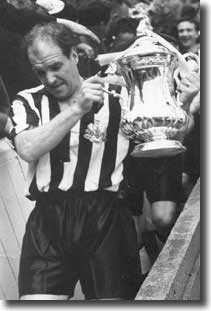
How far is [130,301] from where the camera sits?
196 centimetres

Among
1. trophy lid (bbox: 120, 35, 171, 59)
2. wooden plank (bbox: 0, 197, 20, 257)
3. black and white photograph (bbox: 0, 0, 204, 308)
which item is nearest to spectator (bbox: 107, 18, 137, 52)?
black and white photograph (bbox: 0, 0, 204, 308)

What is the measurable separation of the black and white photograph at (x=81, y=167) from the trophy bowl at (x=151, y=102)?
0.9 inches

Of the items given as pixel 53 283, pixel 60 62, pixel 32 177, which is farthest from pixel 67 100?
pixel 53 283

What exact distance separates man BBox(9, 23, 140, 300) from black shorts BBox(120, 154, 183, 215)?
1.8 inches

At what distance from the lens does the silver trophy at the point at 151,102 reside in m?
1.83

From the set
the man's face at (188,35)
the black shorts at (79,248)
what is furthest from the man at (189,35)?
the black shorts at (79,248)

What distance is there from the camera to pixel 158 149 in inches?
72.6

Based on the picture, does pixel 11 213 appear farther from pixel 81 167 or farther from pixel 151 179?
pixel 151 179

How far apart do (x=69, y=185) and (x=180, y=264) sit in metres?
0.44

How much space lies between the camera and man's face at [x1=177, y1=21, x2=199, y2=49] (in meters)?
2.11

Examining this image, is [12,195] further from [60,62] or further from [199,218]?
[199,218]

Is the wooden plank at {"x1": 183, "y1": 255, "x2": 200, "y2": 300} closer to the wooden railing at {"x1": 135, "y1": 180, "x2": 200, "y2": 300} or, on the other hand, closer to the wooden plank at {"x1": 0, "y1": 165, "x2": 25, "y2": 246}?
the wooden railing at {"x1": 135, "y1": 180, "x2": 200, "y2": 300}

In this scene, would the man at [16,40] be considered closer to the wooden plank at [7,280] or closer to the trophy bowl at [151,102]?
the trophy bowl at [151,102]

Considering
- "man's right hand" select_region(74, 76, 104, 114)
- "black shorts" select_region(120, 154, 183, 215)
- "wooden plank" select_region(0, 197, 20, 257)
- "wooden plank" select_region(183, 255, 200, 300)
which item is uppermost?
"man's right hand" select_region(74, 76, 104, 114)
